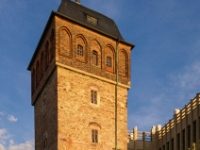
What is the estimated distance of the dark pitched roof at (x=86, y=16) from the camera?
3045cm

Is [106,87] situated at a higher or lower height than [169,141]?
higher

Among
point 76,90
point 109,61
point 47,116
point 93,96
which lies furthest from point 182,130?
point 47,116

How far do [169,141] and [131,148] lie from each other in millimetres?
5087

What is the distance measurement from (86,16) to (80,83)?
5286 millimetres

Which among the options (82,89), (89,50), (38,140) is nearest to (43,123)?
(38,140)

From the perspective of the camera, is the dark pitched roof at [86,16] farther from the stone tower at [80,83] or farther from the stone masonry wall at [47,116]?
the stone masonry wall at [47,116]

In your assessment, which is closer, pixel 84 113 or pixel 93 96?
pixel 84 113

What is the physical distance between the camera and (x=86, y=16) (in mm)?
31328

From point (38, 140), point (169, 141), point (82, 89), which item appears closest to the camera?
point (82, 89)

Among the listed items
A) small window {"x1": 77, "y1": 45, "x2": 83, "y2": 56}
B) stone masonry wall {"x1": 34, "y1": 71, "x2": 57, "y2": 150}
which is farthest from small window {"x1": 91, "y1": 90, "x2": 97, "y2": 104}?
small window {"x1": 77, "y1": 45, "x2": 83, "y2": 56}

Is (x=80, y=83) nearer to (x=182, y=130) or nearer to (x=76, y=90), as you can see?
(x=76, y=90)

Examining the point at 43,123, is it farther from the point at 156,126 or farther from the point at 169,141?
the point at 156,126

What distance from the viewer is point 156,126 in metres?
46.1

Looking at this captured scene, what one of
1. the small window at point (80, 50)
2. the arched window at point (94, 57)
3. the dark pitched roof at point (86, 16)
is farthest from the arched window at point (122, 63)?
the small window at point (80, 50)
